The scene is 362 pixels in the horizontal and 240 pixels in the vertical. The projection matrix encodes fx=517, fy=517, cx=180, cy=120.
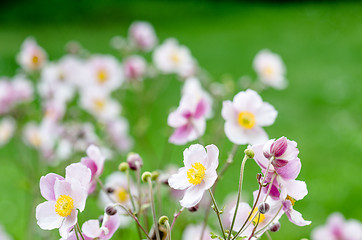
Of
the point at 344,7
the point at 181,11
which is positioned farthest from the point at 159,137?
the point at 181,11

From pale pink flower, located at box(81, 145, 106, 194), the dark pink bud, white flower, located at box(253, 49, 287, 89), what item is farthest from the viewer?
white flower, located at box(253, 49, 287, 89)

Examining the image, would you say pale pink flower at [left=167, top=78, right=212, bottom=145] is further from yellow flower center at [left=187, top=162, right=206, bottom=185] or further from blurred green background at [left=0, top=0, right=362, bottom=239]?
blurred green background at [left=0, top=0, right=362, bottom=239]

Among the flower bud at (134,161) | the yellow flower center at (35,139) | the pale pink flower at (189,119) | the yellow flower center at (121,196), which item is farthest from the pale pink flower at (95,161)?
the yellow flower center at (35,139)

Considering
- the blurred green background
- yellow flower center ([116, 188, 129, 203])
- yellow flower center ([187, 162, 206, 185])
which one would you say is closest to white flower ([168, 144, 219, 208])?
yellow flower center ([187, 162, 206, 185])

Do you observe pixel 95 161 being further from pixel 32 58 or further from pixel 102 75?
pixel 32 58

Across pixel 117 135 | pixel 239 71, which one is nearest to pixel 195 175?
pixel 117 135

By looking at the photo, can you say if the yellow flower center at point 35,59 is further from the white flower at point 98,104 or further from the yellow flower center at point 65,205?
the yellow flower center at point 65,205

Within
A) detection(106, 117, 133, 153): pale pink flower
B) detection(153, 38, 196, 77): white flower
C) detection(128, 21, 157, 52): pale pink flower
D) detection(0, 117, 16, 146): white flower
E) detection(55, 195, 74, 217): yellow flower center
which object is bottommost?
detection(55, 195, 74, 217): yellow flower center
